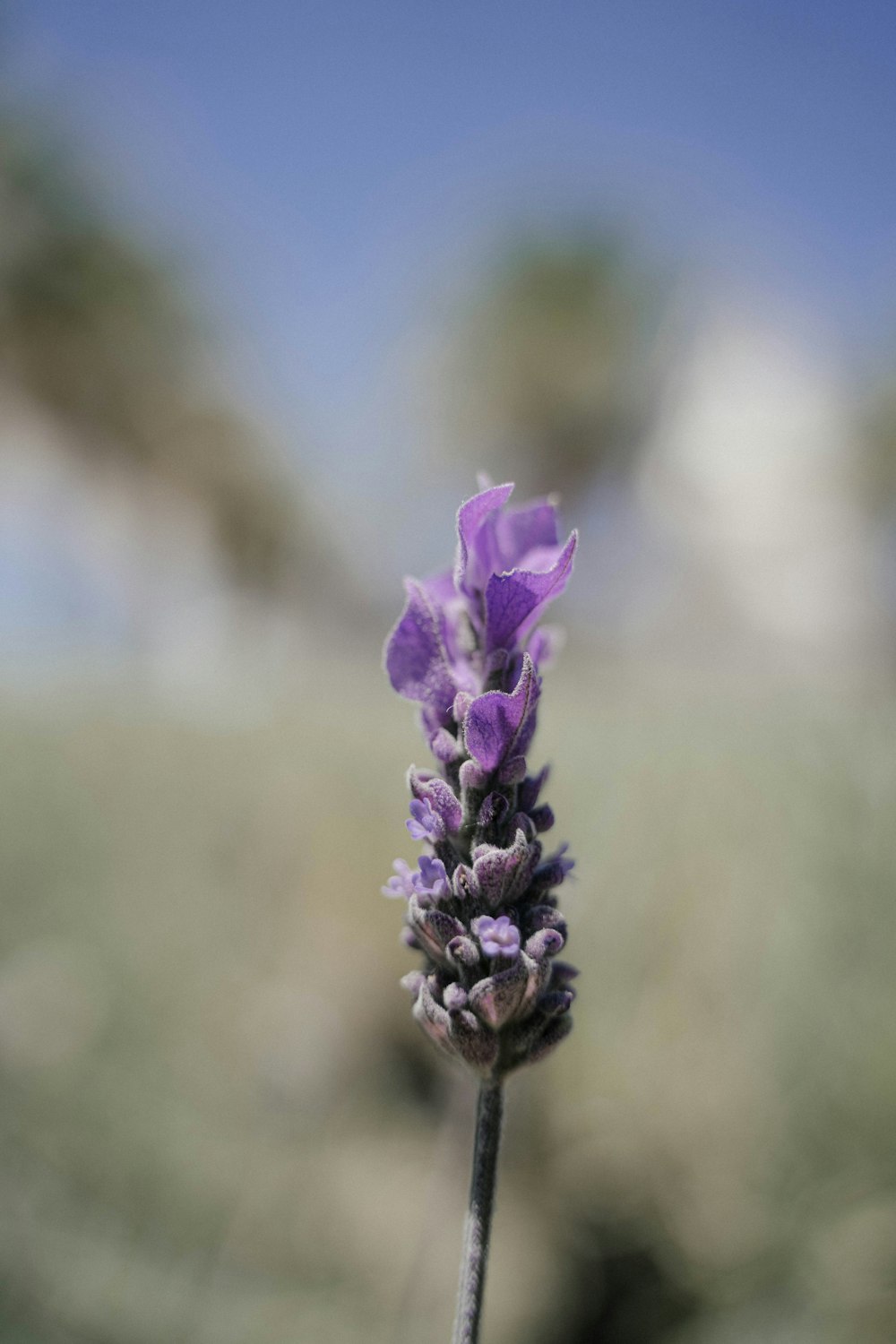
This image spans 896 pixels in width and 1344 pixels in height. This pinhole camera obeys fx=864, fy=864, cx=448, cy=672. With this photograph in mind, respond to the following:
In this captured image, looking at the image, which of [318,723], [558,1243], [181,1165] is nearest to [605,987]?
[558,1243]

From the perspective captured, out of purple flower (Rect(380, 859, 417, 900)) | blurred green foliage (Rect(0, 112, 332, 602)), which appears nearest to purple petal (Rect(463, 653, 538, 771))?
purple flower (Rect(380, 859, 417, 900))

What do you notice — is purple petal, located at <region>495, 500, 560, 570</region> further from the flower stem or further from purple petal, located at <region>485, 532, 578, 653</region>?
the flower stem

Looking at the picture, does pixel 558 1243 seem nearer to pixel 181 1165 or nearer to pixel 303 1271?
pixel 303 1271

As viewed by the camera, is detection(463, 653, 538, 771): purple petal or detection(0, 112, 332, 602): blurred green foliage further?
detection(0, 112, 332, 602): blurred green foliage

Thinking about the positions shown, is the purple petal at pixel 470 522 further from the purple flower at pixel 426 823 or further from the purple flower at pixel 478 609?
the purple flower at pixel 426 823

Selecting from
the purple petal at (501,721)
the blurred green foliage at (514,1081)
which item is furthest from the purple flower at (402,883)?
the blurred green foliage at (514,1081)

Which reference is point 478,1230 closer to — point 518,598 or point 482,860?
point 482,860
